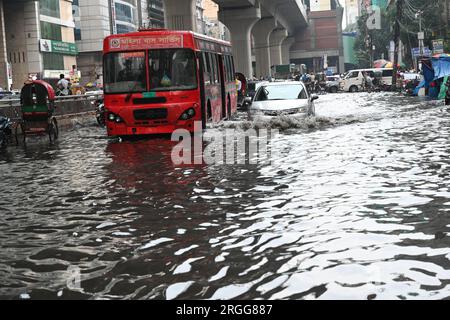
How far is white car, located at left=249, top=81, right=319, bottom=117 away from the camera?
19.7m

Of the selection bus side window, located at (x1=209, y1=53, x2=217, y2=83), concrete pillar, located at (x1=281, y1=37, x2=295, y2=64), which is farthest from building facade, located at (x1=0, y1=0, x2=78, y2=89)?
concrete pillar, located at (x1=281, y1=37, x2=295, y2=64)

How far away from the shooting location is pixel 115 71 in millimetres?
17656

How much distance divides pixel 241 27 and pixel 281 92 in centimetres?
3611

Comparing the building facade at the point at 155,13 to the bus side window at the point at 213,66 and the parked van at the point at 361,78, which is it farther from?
the bus side window at the point at 213,66

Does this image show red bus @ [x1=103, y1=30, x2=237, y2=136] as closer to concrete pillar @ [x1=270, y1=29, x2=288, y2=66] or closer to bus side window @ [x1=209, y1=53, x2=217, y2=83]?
bus side window @ [x1=209, y1=53, x2=217, y2=83]

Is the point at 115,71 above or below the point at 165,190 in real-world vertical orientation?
above

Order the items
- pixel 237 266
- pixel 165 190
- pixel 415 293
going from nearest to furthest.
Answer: pixel 415 293
pixel 237 266
pixel 165 190

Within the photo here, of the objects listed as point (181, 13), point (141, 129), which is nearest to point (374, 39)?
point (181, 13)

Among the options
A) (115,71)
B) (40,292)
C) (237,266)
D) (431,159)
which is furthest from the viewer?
(115,71)

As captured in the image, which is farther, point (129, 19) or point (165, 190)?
point (129, 19)

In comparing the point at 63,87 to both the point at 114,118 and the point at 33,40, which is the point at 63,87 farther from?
the point at 33,40

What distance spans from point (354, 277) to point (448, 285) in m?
0.65
